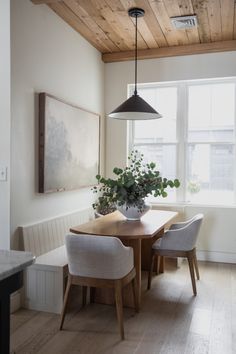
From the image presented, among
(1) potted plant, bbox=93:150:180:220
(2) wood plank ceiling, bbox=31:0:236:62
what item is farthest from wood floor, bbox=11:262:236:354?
(2) wood plank ceiling, bbox=31:0:236:62

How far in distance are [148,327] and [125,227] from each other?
0.87m

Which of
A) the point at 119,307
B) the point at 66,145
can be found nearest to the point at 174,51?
the point at 66,145

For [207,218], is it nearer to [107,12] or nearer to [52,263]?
[52,263]

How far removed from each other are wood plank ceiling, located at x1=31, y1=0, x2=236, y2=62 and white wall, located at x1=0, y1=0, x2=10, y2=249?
19.2 inches

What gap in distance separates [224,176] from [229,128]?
0.66 meters

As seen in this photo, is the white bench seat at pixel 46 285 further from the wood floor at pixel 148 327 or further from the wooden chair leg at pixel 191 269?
the wooden chair leg at pixel 191 269

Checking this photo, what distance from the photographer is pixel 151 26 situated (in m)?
4.02

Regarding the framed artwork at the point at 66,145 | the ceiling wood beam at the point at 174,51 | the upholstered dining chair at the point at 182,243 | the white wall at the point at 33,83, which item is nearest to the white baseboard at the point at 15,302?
the white wall at the point at 33,83

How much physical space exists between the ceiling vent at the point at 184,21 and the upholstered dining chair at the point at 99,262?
2.62 meters

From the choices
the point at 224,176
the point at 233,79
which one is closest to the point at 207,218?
the point at 224,176

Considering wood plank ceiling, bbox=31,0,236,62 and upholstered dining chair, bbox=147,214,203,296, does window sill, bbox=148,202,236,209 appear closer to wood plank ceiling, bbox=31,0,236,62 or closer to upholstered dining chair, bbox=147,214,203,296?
upholstered dining chair, bbox=147,214,203,296

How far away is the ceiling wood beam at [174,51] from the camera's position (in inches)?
178

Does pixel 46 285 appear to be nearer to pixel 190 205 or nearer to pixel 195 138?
pixel 190 205

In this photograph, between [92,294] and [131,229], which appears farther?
[92,294]
